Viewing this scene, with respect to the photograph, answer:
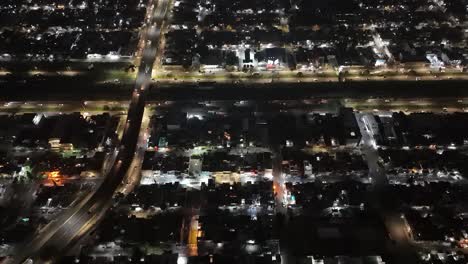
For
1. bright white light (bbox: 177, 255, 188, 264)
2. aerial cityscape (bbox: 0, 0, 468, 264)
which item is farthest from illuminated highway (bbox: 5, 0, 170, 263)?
bright white light (bbox: 177, 255, 188, 264)

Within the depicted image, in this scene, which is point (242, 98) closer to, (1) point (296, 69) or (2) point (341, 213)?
(1) point (296, 69)

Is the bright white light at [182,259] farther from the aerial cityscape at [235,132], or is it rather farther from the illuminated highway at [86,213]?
the illuminated highway at [86,213]

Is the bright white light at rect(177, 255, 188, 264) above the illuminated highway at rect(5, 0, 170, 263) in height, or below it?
below

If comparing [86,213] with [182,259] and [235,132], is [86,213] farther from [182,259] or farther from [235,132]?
[235,132]

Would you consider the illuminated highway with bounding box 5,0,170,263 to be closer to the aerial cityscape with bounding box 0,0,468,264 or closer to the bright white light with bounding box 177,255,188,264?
the aerial cityscape with bounding box 0,0,468,264

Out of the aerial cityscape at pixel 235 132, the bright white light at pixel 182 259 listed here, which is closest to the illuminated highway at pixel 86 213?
the aerial cityscape at pixel 235 132

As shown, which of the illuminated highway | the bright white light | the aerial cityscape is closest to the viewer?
the bright white light
